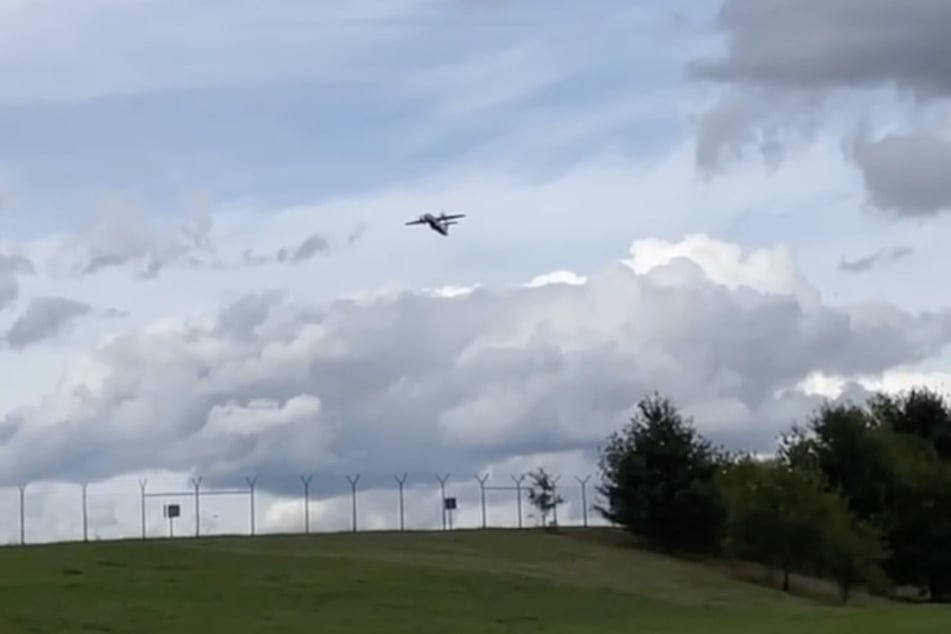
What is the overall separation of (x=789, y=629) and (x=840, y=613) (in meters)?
13.3

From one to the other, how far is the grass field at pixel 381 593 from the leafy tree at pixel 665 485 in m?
6.24

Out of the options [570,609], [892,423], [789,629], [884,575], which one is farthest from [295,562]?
[892,423]

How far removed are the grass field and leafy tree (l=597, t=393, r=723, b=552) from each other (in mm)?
6244

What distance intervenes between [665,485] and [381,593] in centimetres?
3599

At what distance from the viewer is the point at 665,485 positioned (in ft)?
344

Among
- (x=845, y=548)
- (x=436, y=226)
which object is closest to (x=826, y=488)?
(x=845, y=548)

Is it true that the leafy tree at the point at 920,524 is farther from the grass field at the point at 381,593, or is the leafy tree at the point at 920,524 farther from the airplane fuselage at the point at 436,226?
the airplane fuselage at the point at 436,226

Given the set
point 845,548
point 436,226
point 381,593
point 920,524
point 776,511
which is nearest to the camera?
point 381,593

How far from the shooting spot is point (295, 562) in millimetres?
80062

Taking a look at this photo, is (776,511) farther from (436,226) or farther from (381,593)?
(381,593)

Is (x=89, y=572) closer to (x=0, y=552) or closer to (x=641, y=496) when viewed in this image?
(x=0, y=552)

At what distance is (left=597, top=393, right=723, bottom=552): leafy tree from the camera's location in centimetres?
10425

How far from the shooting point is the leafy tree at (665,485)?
104250mm

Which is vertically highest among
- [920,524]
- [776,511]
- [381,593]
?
[776,511]
